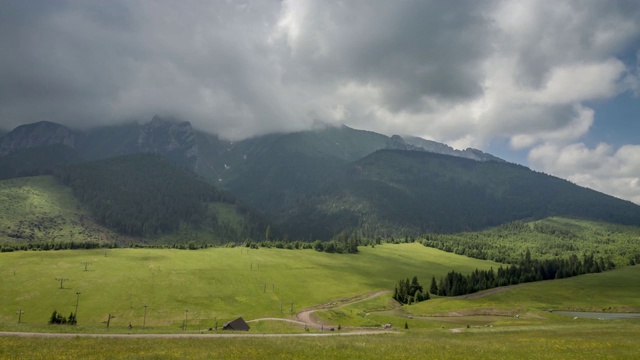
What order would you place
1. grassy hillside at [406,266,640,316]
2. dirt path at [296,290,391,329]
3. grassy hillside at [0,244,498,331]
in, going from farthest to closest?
1. grassy hillside at [0,244,498,331]
2. grassy hillside at [406,266,640,316]
3. dirt path at [296,290,391,329]

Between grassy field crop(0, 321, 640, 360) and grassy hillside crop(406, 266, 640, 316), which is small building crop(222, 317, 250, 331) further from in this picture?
grassy hillside crop(406, 266, 640, 316)

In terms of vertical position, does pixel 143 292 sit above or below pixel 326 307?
above

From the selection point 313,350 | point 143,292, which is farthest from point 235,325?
point 143,292

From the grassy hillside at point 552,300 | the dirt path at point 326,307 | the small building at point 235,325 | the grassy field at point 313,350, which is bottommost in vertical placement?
the dirt path at point 326,307

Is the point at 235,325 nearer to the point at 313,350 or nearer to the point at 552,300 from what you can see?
the point at 313,350

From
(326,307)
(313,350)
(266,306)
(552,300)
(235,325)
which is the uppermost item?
(313,350)

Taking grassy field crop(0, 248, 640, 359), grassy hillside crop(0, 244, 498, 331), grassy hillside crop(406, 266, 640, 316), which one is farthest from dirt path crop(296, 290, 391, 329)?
grassy hillside crop(406, 266, 640, 316)

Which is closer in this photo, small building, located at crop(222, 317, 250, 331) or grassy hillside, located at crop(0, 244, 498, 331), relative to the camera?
small building, located at crop(222, 317, 250, 331)

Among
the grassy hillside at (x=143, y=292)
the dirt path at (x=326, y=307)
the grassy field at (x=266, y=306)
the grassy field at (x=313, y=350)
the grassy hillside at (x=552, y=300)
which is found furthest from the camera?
the grassy hillside at (x=143, y=292)

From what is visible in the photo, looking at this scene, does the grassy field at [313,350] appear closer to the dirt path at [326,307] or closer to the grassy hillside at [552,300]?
the dirt path at [326,307]

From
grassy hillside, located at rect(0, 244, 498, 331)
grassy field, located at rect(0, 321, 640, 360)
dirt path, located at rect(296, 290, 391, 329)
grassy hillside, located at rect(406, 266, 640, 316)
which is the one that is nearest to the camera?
grassy field, located at rect(0, 321, 640, 360)

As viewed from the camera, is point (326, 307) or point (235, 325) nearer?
point (235, 325)

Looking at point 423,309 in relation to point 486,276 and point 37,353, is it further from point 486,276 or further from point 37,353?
point 37,353

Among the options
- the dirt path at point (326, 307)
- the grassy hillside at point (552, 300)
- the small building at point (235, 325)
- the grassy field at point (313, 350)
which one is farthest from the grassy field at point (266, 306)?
the small building at point (235, 325)
